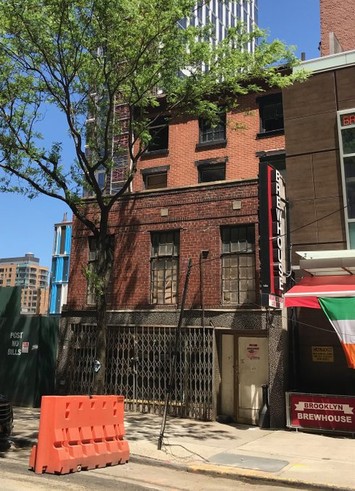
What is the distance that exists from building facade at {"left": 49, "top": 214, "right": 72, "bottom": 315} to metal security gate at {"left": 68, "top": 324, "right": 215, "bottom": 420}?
1544cm

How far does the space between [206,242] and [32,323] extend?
6.46m

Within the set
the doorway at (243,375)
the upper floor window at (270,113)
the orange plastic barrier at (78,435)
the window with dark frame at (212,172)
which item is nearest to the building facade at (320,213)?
the doorway at (243,375)

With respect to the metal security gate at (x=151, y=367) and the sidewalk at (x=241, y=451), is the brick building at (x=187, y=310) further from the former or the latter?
the sidewalk at (x=241, y=451)

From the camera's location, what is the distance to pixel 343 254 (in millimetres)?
12141

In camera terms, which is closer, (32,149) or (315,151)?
(32,149)

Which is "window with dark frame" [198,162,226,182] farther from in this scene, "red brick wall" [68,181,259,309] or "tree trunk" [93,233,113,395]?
"tree trunk" [93,233,113,395]

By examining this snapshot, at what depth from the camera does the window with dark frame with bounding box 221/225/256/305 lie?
1377 cm

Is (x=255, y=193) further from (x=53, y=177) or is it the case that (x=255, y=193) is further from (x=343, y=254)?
(x=53, y=177)

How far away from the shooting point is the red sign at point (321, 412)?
449 inches

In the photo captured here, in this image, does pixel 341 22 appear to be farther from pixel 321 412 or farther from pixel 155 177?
pixel 321 412

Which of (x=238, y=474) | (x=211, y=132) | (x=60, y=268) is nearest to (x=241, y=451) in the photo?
A: (x=238, y=474)

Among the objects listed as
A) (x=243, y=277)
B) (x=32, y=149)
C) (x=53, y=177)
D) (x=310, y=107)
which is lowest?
(x=243, y=277)

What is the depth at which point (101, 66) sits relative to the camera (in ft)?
38.8

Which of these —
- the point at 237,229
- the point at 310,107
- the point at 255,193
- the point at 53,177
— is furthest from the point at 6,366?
the point at 310,107
